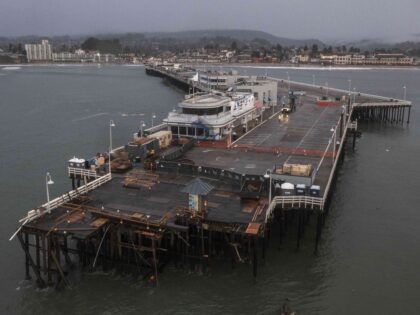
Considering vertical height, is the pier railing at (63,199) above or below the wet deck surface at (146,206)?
above

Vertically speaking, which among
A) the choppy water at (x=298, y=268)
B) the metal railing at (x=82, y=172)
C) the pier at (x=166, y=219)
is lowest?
the choppy water at (x=298, y=268)

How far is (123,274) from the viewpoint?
1232 inches

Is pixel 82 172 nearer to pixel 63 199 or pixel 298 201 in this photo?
pixel 63 199

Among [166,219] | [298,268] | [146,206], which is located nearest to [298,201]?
[298,268]

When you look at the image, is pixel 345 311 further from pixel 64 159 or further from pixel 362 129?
pixel 362 129

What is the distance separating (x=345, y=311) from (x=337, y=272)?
431 centimetres

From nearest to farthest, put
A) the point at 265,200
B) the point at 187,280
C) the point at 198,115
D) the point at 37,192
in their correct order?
1. the point at 187,280
2. the point at 265,200
3. the point at 37,192
4. the point at 198,115

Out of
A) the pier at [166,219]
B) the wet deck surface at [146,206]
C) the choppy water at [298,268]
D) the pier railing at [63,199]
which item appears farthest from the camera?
the pier railing at [63,199]

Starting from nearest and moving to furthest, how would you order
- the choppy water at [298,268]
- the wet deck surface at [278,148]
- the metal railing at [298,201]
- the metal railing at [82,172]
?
1. the choppy water at [298,268]
2. the metal railing at [298,201]
3. the metal railing at [82,172]
4. the wet deck surface at [278,148]

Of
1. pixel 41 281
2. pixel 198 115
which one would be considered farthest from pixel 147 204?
pixel 198 115

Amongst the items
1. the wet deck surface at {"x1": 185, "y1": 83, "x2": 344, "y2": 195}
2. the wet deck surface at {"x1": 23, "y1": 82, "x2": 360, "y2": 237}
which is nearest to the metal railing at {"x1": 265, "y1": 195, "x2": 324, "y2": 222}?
the wet deck surface at {"x1": 23, "y1": 82, "x2": 360, "y2": 237}

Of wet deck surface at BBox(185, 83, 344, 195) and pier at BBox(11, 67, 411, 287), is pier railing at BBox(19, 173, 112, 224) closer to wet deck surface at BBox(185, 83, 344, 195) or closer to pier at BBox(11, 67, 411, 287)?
pier at BBox(11, 67, 411, 287)

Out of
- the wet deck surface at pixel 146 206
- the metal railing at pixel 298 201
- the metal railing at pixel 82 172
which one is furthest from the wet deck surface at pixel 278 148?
the metal railing at pixel 82 172

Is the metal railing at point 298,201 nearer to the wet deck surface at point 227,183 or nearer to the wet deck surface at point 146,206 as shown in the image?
the wet deck surface at point 146,206
